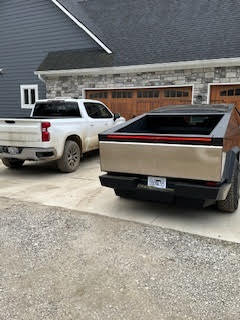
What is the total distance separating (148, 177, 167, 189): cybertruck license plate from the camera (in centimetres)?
403

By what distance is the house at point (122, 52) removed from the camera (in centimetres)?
1023

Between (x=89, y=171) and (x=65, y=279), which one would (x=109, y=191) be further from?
(x=65, y=279)

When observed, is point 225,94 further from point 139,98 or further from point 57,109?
point 57,109

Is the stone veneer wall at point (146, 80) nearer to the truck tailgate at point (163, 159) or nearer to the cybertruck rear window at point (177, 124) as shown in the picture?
the cybertruck rear window at point (177, 124)

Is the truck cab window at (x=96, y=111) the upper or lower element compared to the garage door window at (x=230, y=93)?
lower

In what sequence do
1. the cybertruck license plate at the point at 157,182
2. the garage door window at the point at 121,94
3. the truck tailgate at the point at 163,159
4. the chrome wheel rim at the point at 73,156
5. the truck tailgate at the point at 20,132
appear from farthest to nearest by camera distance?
the garage door window at the point at 121,94, the chrome wheel rim at the point at 73,156, the truck tailgate at the point at 20,132, the cybertruck license plate at the point at 157,182, the truck tailgate at the point at 163,159

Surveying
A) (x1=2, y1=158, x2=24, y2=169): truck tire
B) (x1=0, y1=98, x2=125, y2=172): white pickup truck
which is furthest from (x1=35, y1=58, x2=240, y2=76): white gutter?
Answer: (x1=2, y1=158, x2=24, y2=169): truck tire

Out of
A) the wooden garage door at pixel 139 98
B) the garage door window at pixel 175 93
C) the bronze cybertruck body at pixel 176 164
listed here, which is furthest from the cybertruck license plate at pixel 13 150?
the garage door window at pixel 175 93

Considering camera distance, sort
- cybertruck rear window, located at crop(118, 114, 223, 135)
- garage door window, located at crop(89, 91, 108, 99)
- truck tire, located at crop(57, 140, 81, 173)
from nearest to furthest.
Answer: cybertruck rear window, located at crop(118, 114, 223, 135) < truck tire, located at crop(57, 140, 81, 173) < garage door window, located at crop(89, 91, 108, 99)

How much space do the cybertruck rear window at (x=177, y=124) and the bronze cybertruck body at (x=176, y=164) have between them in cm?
67

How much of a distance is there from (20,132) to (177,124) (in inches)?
135

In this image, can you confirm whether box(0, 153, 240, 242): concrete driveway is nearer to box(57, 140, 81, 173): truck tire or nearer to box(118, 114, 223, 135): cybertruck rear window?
box(57, 140, 81, 173): truck tire

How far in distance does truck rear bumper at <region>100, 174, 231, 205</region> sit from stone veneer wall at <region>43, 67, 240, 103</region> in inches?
277

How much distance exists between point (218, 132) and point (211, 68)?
23.4 ft
